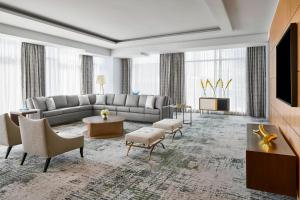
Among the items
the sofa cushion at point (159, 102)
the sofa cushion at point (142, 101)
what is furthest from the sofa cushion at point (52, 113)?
the sofa cushion at point (159, 102)

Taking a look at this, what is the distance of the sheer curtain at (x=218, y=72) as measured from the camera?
828cm

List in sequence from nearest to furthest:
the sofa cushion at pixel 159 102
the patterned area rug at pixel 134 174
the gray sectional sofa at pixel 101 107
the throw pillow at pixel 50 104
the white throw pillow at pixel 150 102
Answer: the patterned area rug at pixel 134 174 < the gray sectional sofa at pixel 101 107 < the throw pillow at pixel 50 104 < the sofa cushion at pixel 159 102 < the white throw pillow at pixel 150 102

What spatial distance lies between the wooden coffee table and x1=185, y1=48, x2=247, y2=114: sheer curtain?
477 cm

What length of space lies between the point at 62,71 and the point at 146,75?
3845mm

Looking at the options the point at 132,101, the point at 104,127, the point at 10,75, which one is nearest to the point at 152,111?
the point at 132,101

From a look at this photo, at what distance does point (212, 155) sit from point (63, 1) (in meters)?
Answer: 4.16

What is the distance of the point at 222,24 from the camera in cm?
548

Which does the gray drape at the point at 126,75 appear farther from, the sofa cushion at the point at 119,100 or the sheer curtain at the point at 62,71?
the sofa cushion at the point at 119,100

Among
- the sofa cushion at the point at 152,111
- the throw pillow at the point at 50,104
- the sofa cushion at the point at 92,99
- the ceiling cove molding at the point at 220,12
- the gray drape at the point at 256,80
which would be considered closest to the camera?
the ceiling cove molding at the point at 220,12

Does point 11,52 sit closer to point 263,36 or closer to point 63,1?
point 63,1

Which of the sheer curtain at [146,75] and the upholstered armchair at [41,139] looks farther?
the sheer curtain at [146,75]

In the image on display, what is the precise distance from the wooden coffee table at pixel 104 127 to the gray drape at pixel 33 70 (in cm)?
297

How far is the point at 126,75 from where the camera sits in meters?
10.5

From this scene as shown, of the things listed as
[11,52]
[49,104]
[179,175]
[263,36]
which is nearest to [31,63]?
[11,52]
